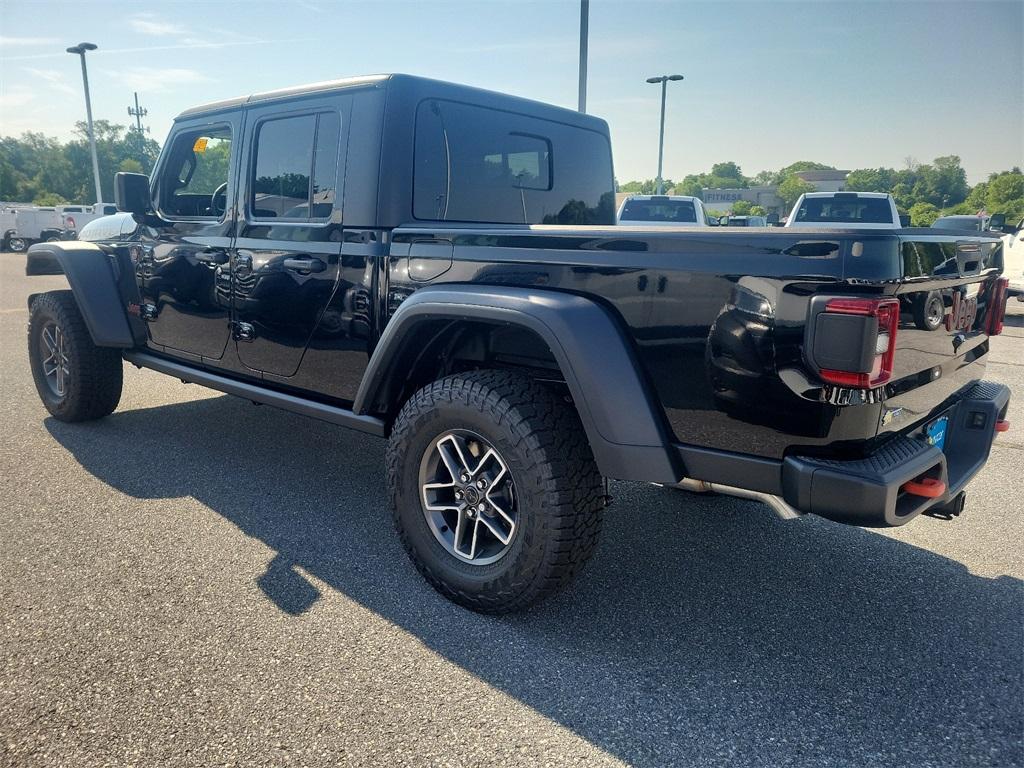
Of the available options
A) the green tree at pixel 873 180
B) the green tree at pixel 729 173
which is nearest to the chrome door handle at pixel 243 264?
the green tree at pixel 873 180

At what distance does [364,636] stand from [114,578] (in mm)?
1112

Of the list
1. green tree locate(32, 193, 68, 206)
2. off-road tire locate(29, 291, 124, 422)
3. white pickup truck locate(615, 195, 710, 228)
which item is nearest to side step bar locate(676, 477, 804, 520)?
off-road tire locate(29, 291, 124, 422)

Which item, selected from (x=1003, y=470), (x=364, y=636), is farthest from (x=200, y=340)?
(x=1003, y=470)

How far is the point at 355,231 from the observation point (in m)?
3.10

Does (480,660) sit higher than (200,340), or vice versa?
(200,340)

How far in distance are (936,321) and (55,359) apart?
17.0ft

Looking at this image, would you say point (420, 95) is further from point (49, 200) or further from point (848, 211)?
point (49, 200)

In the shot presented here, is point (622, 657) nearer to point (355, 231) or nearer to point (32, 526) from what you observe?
point (355, 231)

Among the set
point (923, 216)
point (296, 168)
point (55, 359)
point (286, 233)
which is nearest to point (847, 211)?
point (296, 168)

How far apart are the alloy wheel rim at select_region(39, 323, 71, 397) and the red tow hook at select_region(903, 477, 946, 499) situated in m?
4.83

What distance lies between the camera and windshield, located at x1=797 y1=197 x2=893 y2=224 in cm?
1159

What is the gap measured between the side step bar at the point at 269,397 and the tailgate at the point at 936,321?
1.94 metres

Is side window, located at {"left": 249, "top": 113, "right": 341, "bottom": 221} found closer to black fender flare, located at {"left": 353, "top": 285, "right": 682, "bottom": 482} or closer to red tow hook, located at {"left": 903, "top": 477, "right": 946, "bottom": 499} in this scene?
black fender flare, located at {"left": 353, "top": 285, "right": 682, "bottom": 482}

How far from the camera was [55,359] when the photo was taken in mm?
5047
